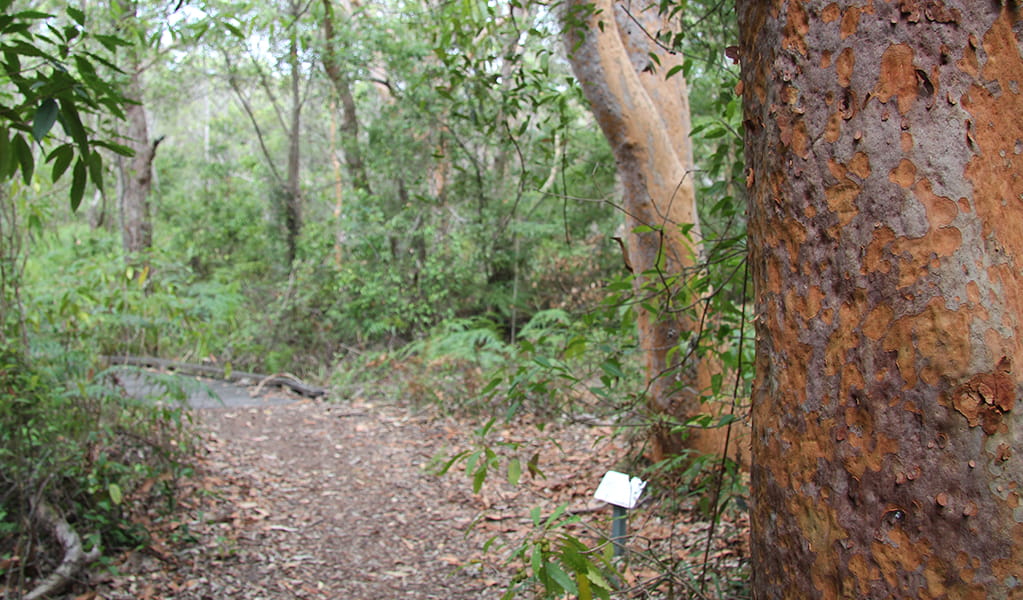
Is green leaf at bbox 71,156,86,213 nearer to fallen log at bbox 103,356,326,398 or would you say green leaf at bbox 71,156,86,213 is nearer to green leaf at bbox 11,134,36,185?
green leaf at bbox 11,134,36,185

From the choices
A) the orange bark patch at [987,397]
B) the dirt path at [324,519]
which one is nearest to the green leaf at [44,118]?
the orange bark patch at [987,397]

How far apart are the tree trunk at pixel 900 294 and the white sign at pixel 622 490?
1939 mm

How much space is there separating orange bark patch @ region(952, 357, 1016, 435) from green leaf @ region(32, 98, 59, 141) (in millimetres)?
1916

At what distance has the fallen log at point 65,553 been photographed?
371cm

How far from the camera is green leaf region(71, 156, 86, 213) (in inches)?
71.9

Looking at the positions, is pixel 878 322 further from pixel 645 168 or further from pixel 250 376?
pixel 250 376

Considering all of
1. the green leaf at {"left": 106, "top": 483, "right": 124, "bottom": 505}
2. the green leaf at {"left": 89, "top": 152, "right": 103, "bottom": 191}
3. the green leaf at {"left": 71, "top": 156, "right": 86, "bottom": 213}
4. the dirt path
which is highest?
the green leaf at {"left": 89, "top": 152, "right": 103, "bottom": 191}

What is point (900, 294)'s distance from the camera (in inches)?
44.0

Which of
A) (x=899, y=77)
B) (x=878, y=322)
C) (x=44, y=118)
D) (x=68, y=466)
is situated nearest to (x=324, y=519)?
(x=68, y=466)

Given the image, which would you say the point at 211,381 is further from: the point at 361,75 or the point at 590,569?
the point at 590,569

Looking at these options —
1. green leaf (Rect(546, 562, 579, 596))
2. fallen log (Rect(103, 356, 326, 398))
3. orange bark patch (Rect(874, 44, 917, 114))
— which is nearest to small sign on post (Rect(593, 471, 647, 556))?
green leaf (Rect(546, 562, 579, 596))

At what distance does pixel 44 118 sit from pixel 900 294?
1884 mm

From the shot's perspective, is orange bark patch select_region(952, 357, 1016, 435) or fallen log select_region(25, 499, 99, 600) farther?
fallen log select_region(25, 499, 99, 600)

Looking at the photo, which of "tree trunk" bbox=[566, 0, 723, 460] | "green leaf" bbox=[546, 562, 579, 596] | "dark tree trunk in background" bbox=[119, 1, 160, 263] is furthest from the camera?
"dark tree trunk in background" bbox=[119, 1, 160, 263]
